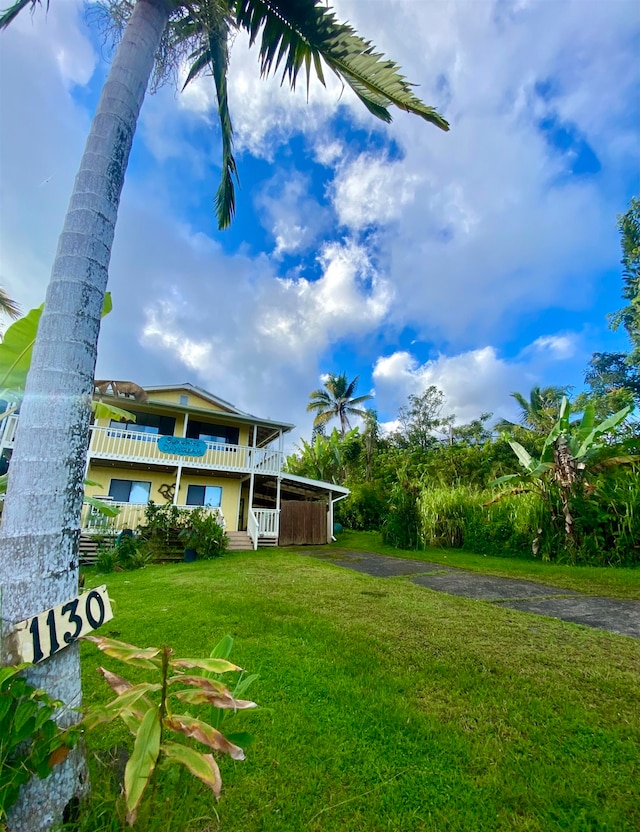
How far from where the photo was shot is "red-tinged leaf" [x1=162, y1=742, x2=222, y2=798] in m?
0.94

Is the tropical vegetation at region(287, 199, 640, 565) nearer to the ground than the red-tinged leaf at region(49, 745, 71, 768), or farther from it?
farther from it

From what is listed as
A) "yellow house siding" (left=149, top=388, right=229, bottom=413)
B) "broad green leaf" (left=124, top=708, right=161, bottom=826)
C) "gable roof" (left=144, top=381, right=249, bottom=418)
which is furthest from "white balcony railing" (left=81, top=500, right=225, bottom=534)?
"broad green leaf" (left=124, top=708, right=161, bottom=826)

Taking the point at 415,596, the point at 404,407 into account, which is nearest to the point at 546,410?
the point at 404,407

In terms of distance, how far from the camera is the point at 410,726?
6.73 ft

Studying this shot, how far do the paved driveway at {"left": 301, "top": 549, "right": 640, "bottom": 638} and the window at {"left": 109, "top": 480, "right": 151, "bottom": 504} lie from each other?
31.9 ft

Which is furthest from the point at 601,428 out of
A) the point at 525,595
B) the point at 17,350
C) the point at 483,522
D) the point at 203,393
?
the point at 203,393

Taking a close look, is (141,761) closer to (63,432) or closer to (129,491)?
(63,432)

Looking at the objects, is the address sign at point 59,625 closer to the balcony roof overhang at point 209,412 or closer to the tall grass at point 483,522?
the tall grass at point 483,522

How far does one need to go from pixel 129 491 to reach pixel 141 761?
15.2m

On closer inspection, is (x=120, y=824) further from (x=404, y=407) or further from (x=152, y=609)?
(x=404, y=407)

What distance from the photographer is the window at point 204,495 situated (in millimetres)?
15172

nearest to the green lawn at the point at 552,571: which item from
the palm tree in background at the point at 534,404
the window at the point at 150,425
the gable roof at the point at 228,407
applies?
the gable roof at the point at 228,407

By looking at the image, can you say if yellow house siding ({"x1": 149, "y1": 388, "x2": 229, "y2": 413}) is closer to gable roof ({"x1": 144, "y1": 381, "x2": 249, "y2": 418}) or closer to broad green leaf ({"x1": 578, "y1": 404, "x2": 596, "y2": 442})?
gable roof ({"x1": 144, "y1": 381, "x2": 249, "y2": 418})

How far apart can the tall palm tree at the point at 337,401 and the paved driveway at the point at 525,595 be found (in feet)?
69.4
